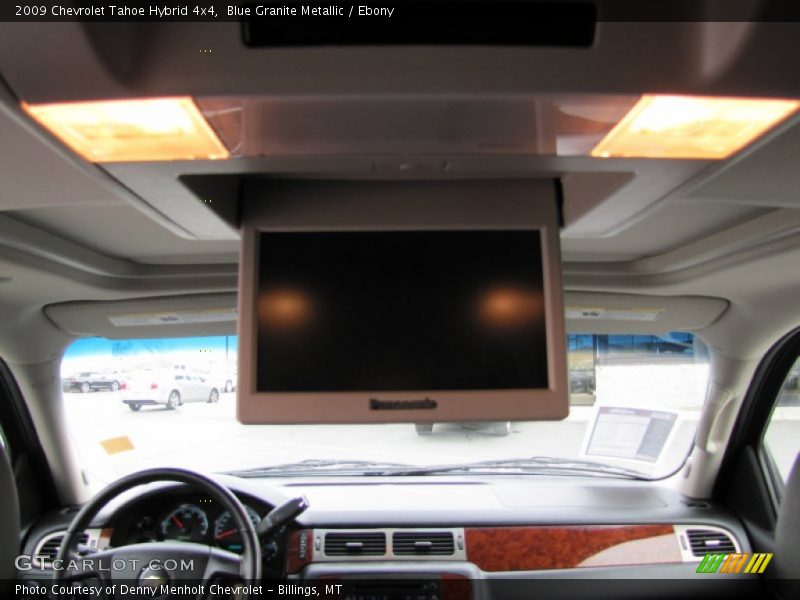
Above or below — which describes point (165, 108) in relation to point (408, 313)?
above

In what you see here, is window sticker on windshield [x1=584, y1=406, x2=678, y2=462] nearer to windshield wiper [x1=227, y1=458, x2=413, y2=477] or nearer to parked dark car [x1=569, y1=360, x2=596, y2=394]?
parked dark car [x1=569, y1=360, x2=596, y2=394]

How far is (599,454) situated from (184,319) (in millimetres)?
2943

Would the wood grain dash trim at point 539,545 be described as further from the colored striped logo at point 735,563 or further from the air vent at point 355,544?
the air vent at point 355,544

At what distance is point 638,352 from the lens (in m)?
3.59

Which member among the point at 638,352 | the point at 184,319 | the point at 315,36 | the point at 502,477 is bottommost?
the point at 502,477

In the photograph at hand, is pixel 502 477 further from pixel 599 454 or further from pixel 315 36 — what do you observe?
pixel 315 36

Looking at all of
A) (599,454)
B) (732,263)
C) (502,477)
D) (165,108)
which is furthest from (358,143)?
(599,454)

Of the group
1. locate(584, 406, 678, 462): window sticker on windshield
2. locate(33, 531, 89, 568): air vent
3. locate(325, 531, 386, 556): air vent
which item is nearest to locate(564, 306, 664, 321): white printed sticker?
locate(584, 406, 678, 462): window sticker on windshield

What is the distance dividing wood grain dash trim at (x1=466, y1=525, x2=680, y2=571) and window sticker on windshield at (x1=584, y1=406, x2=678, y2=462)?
763 millimetres

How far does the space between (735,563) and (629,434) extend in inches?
37.4

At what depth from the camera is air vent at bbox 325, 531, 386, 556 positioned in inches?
116

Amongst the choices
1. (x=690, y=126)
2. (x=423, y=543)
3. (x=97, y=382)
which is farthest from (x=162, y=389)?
(x=690, y=126)

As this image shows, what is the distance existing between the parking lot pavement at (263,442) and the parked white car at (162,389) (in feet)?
0.18

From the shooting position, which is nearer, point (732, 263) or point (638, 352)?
point (732, 263)
